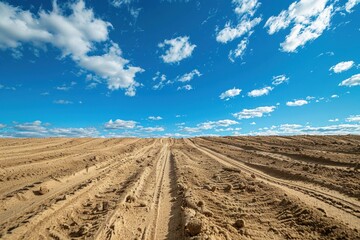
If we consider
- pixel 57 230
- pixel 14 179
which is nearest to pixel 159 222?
pixel 57 230

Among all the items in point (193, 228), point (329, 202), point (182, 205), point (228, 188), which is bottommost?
point (193, 228)

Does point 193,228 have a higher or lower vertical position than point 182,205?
lower

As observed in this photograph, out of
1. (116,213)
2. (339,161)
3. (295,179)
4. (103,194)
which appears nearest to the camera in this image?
(116,213)

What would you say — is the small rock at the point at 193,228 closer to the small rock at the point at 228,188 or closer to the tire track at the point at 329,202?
the tire track at the point at 329,202

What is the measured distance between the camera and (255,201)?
6672 mm

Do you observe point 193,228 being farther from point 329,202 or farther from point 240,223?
point 329,202

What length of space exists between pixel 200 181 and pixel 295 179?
137 inches

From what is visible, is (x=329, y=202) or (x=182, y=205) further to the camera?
(x=182, y=205)

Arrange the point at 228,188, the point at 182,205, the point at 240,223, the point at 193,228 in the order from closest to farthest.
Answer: the point at 193,228
the point at 240,223
the point at 182,205
the point at 228,188

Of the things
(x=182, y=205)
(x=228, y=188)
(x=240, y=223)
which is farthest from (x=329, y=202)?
(x=182, y=205)

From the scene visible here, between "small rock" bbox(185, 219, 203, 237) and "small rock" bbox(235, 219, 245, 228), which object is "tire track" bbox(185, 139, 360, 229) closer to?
"small rock" bbox(235, 219, 245, 228)

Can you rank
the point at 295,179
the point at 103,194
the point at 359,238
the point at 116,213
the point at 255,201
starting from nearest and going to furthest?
the point at 359,238
the point at 116,213
the point at 255,201
the point at 103,194
the point at 295,179

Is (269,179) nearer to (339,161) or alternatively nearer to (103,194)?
(339,161)

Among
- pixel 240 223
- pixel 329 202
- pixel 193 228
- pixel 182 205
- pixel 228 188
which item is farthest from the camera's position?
pixel 228 188
